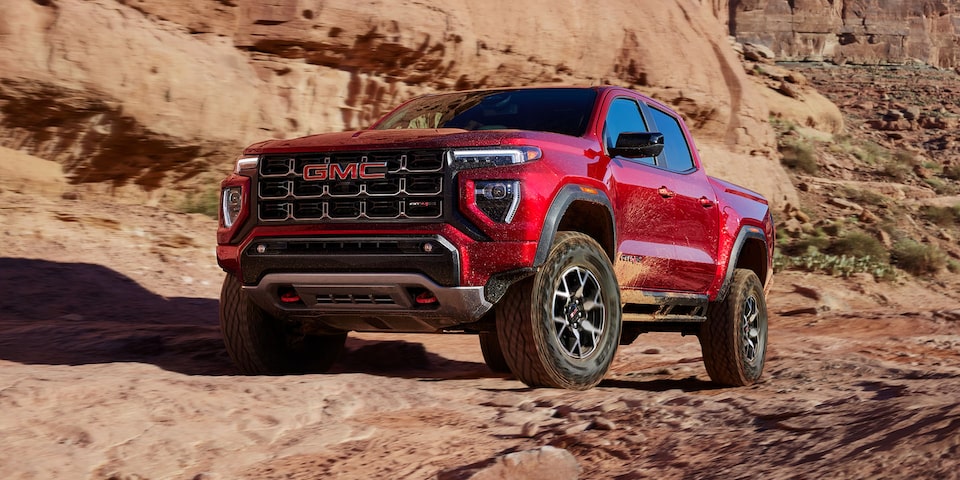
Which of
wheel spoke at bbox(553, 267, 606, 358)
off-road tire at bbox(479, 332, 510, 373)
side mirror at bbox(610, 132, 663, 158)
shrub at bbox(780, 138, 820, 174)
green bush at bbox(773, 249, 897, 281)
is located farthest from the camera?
shrub at bbox(780, 138, 820, 174)

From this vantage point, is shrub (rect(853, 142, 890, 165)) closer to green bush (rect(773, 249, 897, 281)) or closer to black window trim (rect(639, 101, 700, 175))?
green bush (rect(773, 249, 897, 281))

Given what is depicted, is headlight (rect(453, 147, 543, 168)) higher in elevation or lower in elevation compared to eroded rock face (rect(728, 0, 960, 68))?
lower

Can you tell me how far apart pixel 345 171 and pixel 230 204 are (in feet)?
2.66

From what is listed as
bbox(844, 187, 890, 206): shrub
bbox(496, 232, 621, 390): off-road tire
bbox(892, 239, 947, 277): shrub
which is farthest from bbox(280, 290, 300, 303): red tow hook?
bbox(844, 187, 890, 206): shrub

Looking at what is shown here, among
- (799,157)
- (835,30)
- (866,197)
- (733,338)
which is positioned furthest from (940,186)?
(835,30)

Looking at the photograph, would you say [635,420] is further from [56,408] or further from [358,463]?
[56,408]

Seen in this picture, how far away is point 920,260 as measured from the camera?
933 inches

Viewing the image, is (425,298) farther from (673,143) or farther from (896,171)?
(896,171)

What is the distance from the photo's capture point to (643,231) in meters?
6.55

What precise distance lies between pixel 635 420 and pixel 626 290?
1688 millimetres

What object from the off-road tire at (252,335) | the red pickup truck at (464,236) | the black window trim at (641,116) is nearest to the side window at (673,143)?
the black window trim at (641,116)

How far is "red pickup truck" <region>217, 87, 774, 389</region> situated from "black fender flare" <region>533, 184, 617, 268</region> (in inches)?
0.4

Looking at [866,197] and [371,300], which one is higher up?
[371,300]

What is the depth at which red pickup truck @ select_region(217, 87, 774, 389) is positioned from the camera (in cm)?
535
